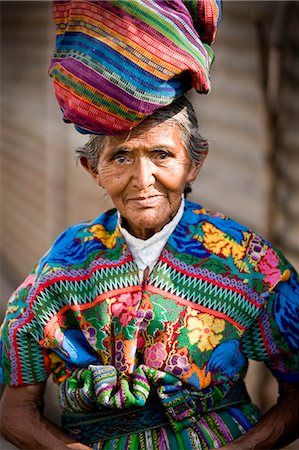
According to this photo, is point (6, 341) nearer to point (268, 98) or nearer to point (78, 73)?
point (78, 73)

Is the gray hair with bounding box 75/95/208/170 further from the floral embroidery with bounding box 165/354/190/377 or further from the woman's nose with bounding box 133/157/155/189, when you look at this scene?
the floral embroidery with bounding box 165/354/190/377

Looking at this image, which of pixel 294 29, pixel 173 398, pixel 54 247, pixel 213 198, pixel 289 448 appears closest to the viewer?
pixel 173 398

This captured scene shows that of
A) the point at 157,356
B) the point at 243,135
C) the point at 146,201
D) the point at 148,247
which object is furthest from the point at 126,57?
the point at 243,135

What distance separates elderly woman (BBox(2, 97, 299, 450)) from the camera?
2354 mm

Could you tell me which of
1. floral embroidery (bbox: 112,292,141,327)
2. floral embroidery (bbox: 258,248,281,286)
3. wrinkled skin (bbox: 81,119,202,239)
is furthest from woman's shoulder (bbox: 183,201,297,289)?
floral embroidery (bbox: 112,292,141,327)

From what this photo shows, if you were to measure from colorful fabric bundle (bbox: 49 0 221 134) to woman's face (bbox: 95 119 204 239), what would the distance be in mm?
76

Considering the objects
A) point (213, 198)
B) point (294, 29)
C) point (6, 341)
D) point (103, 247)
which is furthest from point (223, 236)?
point (213, 198)

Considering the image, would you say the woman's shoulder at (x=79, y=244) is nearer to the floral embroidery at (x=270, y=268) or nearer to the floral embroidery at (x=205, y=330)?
the floral embroidery at (x=205, y=330)

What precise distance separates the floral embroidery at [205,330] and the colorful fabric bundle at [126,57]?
0.61 metres

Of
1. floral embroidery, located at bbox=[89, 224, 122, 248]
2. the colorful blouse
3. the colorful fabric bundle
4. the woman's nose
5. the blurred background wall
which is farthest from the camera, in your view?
the blurred background wall

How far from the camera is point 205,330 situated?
240 centimetres

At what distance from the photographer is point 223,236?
2482 mm

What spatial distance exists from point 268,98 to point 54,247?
9.05ft

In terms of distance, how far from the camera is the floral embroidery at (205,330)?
239cm
